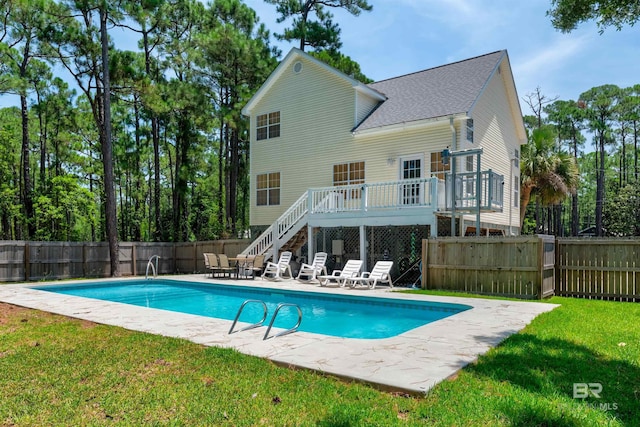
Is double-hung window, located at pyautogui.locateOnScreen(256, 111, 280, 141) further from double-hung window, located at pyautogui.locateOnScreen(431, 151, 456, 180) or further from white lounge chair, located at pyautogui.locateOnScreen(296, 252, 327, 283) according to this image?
double-hung window, located at pyautogui.locateOnScreen(431, 151, 456, 180)

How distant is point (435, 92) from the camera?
16.4 m

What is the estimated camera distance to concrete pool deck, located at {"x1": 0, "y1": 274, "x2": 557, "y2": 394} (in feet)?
14.3

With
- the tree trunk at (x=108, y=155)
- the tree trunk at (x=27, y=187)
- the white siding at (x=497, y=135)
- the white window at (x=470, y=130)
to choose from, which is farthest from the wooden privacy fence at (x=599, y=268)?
the tree trunk at (x=27, y=187)

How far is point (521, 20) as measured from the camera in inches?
441

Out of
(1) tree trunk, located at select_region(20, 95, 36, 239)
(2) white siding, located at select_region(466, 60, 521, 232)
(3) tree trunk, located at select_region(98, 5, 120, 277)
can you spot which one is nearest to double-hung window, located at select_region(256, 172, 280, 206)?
(3) tree trunk, located at select_region(98, 5, 120, 277)

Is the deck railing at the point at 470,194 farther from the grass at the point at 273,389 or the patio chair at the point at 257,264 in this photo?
the grass at the point at 273,389

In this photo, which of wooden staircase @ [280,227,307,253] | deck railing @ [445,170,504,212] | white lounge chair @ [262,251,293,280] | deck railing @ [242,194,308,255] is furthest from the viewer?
wooden staircase @ [280,227,307,253]

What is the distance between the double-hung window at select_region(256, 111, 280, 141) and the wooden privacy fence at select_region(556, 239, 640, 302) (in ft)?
39.8

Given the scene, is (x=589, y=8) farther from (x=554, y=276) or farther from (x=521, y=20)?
(x=554, y=276)

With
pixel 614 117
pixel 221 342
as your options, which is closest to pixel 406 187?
pixel 221 342

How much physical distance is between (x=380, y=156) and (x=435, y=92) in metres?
3.16

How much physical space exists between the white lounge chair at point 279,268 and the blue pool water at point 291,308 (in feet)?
6.13

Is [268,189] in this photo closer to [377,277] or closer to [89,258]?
[89,258]

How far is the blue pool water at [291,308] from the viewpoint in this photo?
28.4ft
